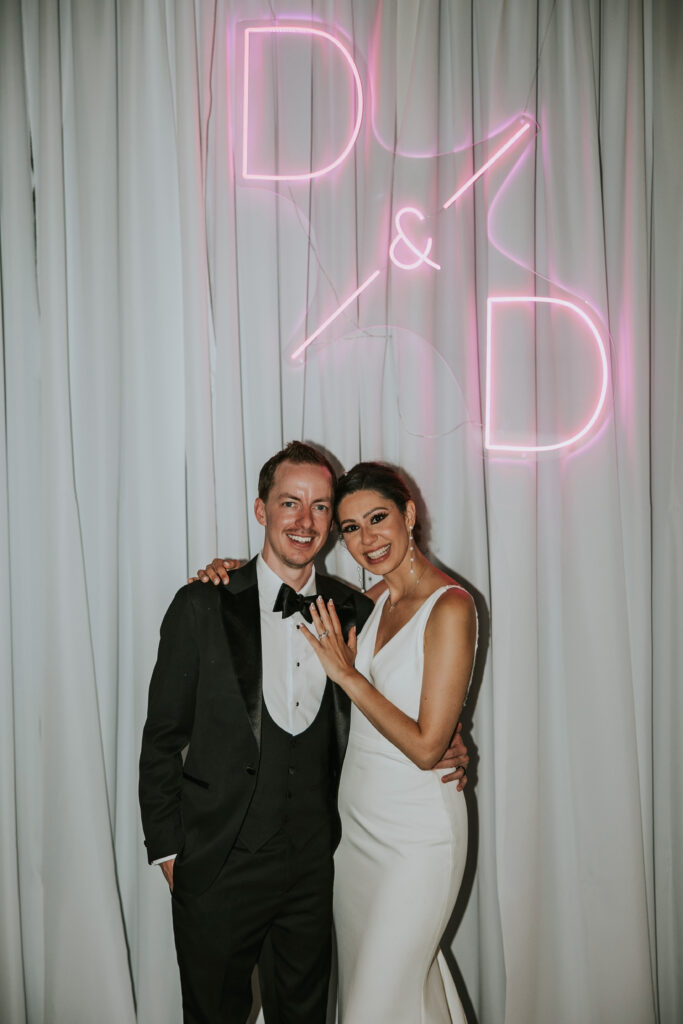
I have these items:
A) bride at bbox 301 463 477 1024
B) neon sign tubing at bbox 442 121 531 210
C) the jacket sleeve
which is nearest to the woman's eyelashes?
bride at bbox 301 463 477 1024

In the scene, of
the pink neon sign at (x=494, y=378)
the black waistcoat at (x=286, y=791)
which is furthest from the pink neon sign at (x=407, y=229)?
the black waistcoat at (x=286, y=791)

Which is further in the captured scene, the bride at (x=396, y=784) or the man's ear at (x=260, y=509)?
the man's ear at (x=260, y=509)

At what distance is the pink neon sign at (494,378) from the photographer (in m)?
2.26

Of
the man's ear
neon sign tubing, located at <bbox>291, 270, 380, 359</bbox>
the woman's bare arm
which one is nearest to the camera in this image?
the woman's bare arm

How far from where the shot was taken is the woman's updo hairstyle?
1.83 metres

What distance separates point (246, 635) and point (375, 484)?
0.51 metres

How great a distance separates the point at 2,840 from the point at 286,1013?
107 cm

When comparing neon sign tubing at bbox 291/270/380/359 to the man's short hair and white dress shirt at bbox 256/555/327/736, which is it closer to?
the man's short hair

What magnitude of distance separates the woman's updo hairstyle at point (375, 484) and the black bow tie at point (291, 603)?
24 cm

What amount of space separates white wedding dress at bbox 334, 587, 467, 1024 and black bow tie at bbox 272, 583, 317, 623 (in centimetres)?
23

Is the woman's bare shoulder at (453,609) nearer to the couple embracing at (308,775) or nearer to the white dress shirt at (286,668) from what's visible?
the couple embracing at (308,775)

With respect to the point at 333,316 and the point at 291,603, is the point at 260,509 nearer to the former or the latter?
the point at 291,603

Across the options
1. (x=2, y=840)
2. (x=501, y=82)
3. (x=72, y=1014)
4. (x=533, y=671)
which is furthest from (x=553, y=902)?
(x=501, y=82)

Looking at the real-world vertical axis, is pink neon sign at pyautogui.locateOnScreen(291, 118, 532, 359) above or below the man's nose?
above
